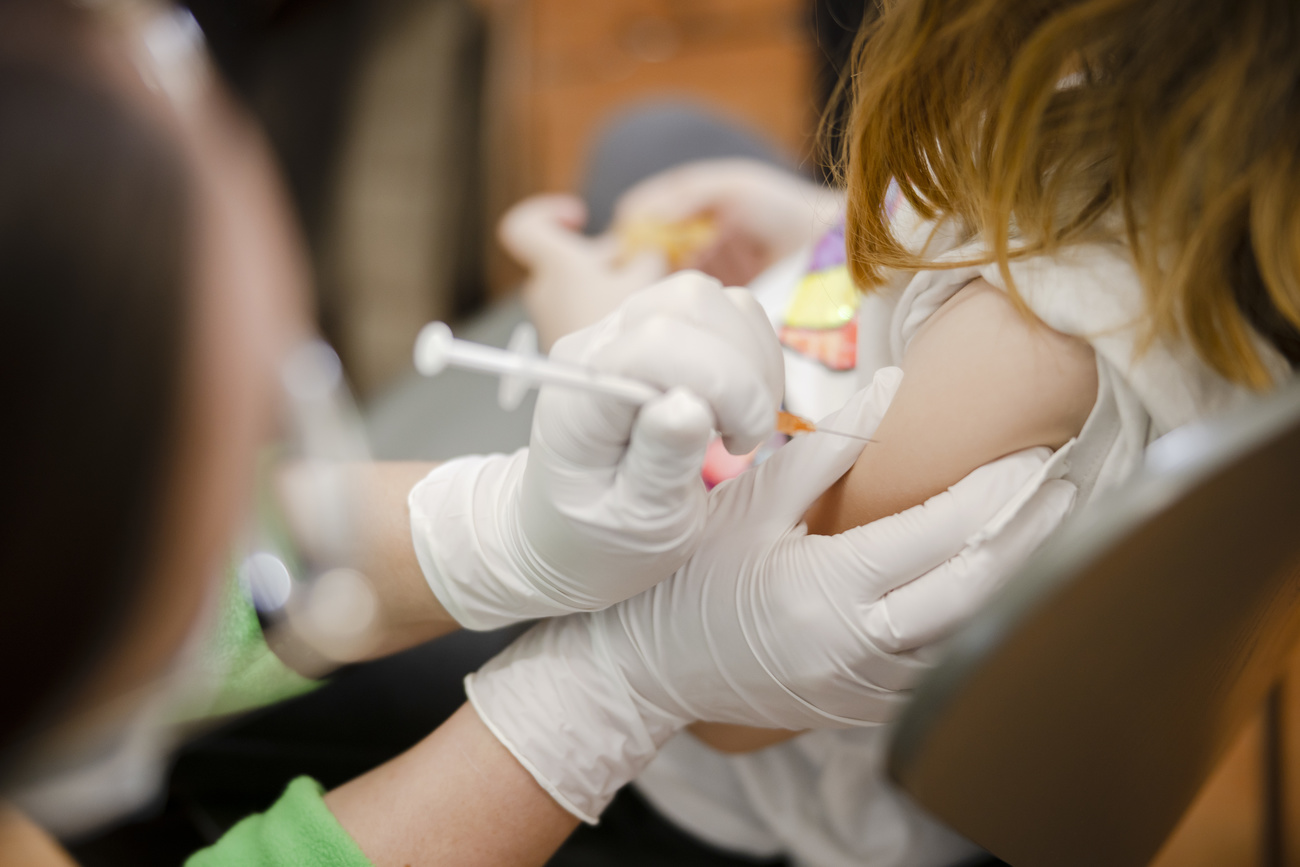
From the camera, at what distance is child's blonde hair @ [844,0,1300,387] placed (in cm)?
32

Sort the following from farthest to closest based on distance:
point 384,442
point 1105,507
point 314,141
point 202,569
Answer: point 314,141 → point 384,442 → point 202,569 → point 1105,507

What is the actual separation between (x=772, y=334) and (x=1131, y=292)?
0.17 m

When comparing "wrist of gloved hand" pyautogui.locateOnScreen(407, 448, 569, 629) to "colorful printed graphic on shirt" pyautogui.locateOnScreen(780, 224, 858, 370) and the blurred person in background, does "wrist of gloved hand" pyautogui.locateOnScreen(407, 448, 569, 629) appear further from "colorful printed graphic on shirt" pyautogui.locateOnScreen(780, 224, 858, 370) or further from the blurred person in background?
"colorful printed graphic on shirt" pyautogui.locateOnScreen(780, 224, 858, 370)

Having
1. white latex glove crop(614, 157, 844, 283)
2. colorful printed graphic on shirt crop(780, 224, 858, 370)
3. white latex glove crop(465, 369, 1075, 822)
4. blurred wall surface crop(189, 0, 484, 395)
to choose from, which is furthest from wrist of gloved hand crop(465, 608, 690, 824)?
blurred wall surface crop(189, 0, 484, 395)

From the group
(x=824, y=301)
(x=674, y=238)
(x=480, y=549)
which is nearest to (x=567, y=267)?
(x=674, y=238)

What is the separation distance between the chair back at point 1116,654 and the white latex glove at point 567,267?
51cm

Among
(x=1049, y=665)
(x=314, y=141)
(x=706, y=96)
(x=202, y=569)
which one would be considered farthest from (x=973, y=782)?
(x=706, y=96)

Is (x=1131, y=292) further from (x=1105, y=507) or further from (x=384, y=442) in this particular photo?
(x=384, y=442)

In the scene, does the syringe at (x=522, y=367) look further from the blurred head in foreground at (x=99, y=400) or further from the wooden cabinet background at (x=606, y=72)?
the wooden cabinet background at (x=606, y=72)

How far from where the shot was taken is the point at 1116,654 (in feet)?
0.98

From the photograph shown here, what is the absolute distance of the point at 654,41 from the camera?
1675mm

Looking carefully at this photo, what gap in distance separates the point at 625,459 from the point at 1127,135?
261 mm

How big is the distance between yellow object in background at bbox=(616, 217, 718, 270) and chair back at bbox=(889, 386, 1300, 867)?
614mm

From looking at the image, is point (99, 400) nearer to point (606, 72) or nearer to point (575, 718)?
point (575, 718)
